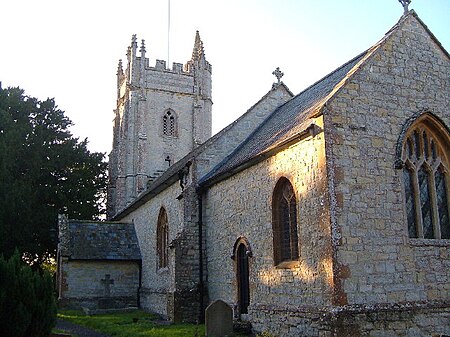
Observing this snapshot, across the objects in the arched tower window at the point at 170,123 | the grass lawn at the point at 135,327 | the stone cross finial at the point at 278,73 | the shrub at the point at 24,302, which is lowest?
the grass lawn at the point at 135,327

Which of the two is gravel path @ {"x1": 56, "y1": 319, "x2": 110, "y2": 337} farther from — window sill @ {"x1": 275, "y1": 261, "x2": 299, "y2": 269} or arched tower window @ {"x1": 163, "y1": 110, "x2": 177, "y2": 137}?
arched tower window @ {"x1": 163, "y1": 110, "x2": 177, "y2": 137}

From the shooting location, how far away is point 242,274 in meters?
15.5

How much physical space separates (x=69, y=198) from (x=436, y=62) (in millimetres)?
28936

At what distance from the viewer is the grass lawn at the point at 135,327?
14.3 meters

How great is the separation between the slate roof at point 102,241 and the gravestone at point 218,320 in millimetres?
13007

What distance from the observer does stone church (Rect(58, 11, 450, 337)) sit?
11.1m

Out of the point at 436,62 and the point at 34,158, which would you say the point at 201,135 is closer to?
the point at 34,158

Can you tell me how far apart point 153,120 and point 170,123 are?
1.63 metres

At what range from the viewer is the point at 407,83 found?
510 inches

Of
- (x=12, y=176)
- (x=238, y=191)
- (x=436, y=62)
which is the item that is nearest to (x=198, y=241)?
(x=238, y=191)

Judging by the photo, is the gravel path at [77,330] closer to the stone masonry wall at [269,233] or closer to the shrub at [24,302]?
the stone masonry wall at [269,233]

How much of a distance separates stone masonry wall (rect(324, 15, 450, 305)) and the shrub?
6388 mm

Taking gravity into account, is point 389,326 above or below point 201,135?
below

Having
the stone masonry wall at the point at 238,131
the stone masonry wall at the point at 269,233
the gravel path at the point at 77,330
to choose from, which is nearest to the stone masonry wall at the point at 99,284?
the gravel path at the point at 77,330
